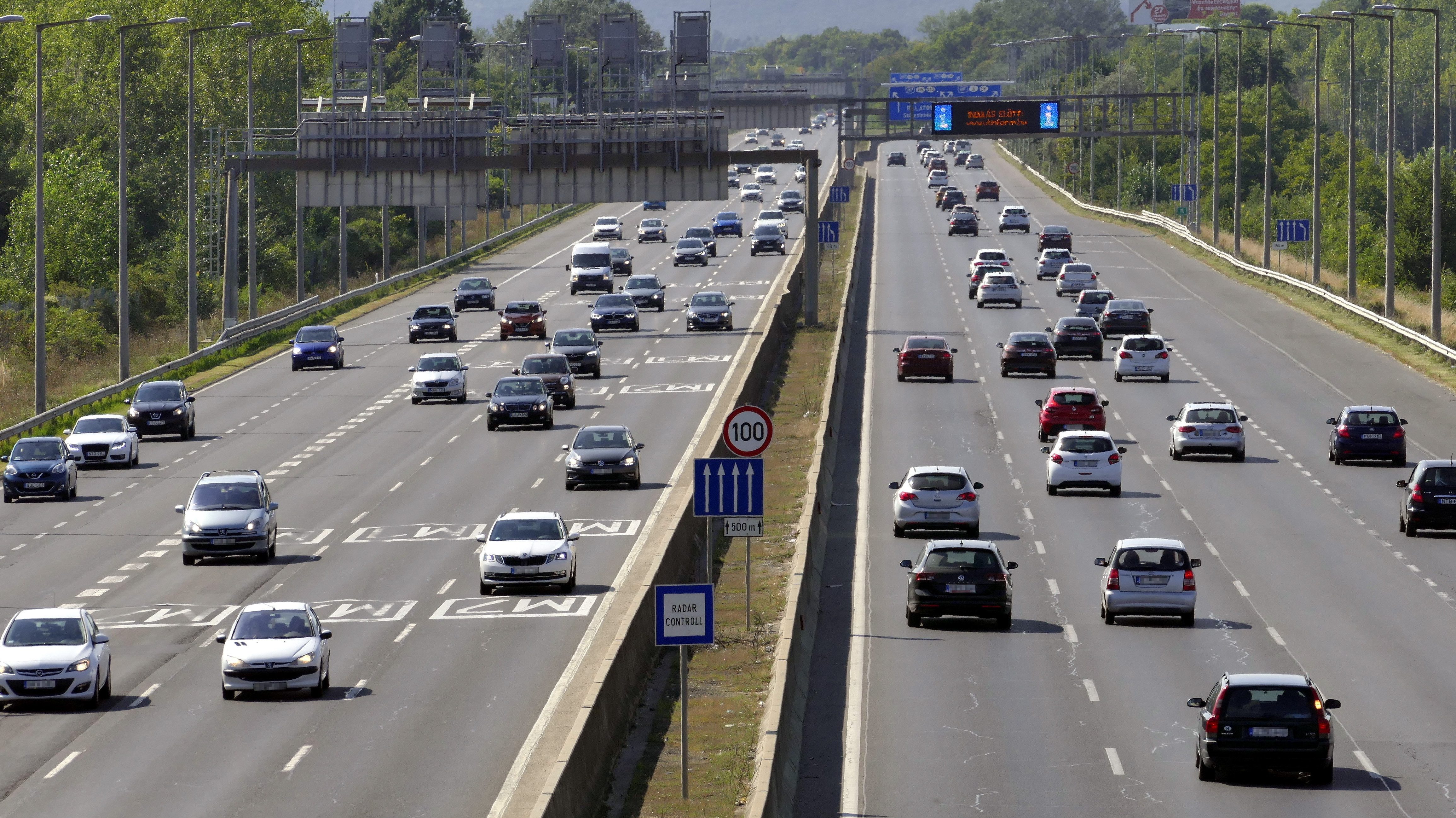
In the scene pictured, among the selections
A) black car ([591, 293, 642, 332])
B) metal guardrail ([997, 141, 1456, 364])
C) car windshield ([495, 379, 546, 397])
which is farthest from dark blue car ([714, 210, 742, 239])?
car windshield ([495, 379, 546, 397])

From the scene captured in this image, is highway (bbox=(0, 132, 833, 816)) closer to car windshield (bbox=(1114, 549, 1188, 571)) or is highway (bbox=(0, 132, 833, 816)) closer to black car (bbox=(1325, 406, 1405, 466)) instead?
car windshield (bbox=(1114, 549, 1188, 571))

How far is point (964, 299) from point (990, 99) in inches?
801

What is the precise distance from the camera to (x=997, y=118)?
348ft

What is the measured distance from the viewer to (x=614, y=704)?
23844 millimetres

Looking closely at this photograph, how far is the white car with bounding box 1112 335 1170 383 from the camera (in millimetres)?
61844

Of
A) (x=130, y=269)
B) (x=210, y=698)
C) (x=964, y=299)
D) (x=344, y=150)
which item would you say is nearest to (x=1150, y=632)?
(x=210, y=698)

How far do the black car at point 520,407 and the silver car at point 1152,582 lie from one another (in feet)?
82.7

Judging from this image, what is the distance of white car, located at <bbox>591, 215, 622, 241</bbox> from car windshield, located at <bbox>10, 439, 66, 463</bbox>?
241 feet

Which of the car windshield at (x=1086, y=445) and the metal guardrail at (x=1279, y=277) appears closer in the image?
the car windshield at (x=1086, y=445)

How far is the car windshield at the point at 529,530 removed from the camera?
34.0 m

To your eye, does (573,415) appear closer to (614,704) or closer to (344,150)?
(344,150)

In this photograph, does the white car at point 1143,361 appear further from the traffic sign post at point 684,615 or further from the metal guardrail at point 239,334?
the traffic sign post at point 684,615

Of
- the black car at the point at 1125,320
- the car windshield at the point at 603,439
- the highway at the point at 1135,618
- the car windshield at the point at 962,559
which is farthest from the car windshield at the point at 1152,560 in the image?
the black car at the point at 1125,320

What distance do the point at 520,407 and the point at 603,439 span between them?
9.09 metres
